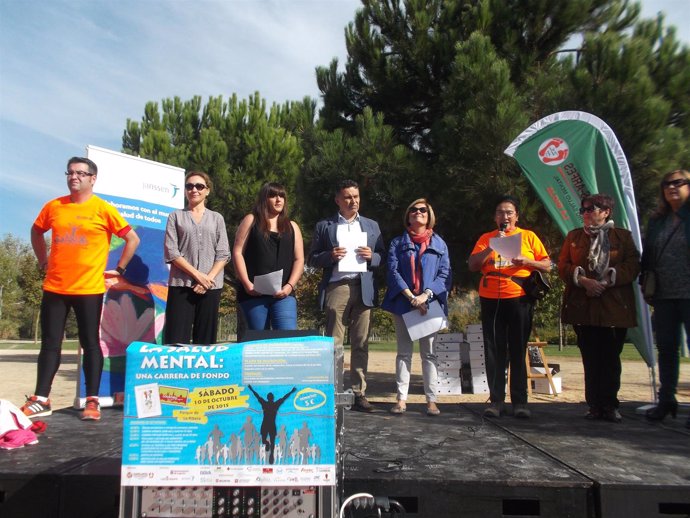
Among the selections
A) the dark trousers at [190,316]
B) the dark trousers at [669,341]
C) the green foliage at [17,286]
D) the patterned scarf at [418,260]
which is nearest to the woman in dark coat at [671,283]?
the dark trousers at [669,341]

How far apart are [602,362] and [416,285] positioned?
141 cm

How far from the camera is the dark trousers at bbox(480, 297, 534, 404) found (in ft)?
12.0

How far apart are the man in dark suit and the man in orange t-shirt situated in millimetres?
1538

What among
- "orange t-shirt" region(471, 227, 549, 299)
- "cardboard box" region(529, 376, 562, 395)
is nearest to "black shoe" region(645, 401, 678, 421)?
"orange t-shirt" region(471, 227, 549, 299)

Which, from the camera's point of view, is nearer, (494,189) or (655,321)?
(655,321)

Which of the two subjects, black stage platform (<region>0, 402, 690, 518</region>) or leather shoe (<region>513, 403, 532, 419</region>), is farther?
leather shoe (<region>513, 403, 532, 419</region>)

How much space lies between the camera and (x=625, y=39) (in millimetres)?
6473

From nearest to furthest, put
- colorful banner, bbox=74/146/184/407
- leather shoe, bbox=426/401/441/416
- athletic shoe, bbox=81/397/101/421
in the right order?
athletic shoe, bbox=81/397/101/421, leather shoe, bbox=426/401/441/416, colorful banner, bbox=74/146/184/407

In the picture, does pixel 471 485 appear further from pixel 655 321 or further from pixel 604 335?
pixel 655 321

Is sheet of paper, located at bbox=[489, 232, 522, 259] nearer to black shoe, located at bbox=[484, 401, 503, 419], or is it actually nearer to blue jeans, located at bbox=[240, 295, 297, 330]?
black shoe, located at bbox=[484, 401, 503, 419]

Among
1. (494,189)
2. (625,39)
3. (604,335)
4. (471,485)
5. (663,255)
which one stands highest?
(625,39)

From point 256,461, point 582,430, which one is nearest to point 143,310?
point 256,461

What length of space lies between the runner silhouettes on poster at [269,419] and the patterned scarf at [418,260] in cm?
234

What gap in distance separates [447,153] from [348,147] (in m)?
1.39
